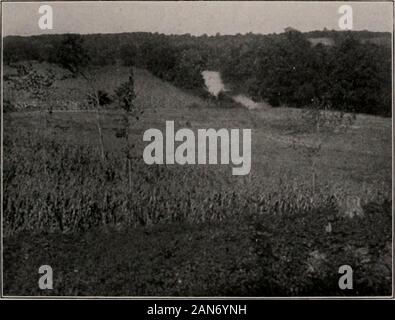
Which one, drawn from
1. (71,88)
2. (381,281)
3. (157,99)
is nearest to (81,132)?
(71,88)

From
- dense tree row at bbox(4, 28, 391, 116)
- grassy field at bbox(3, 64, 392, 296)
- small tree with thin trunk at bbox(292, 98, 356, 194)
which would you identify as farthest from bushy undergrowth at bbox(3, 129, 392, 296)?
Answer: dense tree row at bbox(4, 28, 391, 116)

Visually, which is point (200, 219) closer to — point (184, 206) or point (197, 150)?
point (184, 206)

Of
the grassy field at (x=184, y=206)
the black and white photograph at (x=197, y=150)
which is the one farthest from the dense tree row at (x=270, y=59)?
the grassy field at (x=184, y=206)

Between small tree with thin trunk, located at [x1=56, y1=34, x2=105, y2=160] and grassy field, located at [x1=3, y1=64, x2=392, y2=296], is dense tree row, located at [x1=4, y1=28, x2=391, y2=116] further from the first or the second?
grassy field, located at [x1=3, y1=64, x2=392, y2=296]

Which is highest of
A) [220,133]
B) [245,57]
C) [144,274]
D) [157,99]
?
[245,57]

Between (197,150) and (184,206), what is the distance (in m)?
0.69

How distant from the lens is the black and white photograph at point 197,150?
5.44m

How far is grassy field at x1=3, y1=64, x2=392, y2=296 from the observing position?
539cm

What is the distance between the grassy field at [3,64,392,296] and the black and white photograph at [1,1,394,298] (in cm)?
2

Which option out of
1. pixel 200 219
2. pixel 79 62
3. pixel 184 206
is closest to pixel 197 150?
pixel 184 206

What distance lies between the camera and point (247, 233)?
5.57 metres
